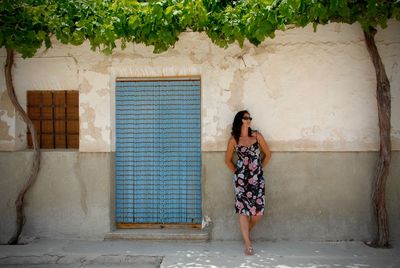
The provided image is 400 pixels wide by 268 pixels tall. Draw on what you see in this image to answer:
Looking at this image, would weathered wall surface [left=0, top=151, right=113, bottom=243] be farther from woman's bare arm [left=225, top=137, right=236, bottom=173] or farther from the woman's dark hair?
the woman's dark hair

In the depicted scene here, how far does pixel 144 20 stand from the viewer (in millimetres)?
5113

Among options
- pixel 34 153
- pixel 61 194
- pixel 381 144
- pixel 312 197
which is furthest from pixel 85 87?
pixel 381 144

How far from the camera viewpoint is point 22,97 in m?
6.11

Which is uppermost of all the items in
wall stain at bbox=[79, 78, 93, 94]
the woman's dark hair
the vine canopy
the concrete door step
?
the vine canopy

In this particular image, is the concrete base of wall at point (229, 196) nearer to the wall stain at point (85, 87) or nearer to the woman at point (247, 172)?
the woman at point (247, 172)

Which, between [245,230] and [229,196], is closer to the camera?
[245,230]

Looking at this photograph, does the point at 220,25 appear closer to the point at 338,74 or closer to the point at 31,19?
the point at 338,74

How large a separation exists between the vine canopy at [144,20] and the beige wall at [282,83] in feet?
1.69

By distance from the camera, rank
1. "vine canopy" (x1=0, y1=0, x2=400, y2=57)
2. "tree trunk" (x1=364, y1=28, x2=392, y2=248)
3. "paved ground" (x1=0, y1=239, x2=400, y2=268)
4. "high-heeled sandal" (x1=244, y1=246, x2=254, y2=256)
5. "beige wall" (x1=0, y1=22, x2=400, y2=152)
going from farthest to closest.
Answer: "beige wall" (x1=0, y1=22, x2=400, y2=152) < "tree trunk" (x1=364, y1=28, x2=392, y2=248) < "high-heeled sandal" (x1=244, y1=246, x2=254, y2=256) < "paved ground" (x1=0, y1=239, x2=400, y2=268) < "vine canopy" (x1=0, y1=0, x2=400, y2=57)

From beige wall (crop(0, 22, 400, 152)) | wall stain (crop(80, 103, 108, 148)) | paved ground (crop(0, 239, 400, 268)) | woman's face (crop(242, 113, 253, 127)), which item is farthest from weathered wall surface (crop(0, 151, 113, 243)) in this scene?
woman's face (crop(242, 113, 253, 127))

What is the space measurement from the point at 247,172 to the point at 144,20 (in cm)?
221

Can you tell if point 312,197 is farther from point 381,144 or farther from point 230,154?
point 230,154

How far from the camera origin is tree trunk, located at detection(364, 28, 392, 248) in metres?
5.42

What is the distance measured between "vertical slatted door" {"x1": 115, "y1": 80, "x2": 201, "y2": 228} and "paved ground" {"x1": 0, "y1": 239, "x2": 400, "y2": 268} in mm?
512
